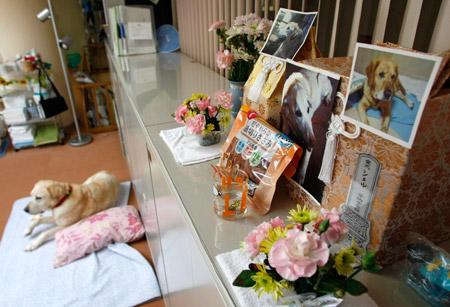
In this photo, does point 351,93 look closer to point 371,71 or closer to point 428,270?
point 371,71

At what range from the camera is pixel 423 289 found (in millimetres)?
515

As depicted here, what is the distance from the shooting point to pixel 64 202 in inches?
83.0

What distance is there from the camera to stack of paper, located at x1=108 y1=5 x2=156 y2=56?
91.4 inches

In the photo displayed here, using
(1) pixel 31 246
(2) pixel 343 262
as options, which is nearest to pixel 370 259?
(2) pixel 343 262

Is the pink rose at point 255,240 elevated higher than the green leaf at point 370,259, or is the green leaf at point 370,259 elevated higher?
the green leaf at point 370,259

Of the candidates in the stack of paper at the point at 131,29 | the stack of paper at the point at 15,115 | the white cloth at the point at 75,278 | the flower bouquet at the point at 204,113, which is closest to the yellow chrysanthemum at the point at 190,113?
the flower bouquet at the point at 204,113

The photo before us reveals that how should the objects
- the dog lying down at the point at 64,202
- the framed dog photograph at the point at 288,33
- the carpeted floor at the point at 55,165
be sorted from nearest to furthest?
the framed dog photograph at the point at 288,33, the dog lying down at the point at 64,202, the carpeted floor at the point at 55,165

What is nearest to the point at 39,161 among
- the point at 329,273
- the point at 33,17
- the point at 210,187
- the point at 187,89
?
the point at 33,17

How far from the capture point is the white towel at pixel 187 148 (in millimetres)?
915

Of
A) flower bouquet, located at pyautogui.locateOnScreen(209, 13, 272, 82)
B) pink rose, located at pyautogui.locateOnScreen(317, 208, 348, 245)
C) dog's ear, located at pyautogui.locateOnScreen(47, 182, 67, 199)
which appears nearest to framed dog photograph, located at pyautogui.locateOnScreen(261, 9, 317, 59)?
flower bouquet, located at pyautogui.locateOnScreen(209, 13, 272, 82)

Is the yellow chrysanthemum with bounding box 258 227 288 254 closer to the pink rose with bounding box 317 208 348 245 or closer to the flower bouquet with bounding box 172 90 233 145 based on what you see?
the pink rose with bounding box 317 208 348 245

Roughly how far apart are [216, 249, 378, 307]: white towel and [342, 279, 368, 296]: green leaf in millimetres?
98

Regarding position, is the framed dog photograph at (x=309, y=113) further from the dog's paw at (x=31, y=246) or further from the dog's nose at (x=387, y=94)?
the dog's paw at (x=31, y=246)

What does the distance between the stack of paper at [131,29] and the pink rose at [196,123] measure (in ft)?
5.87
